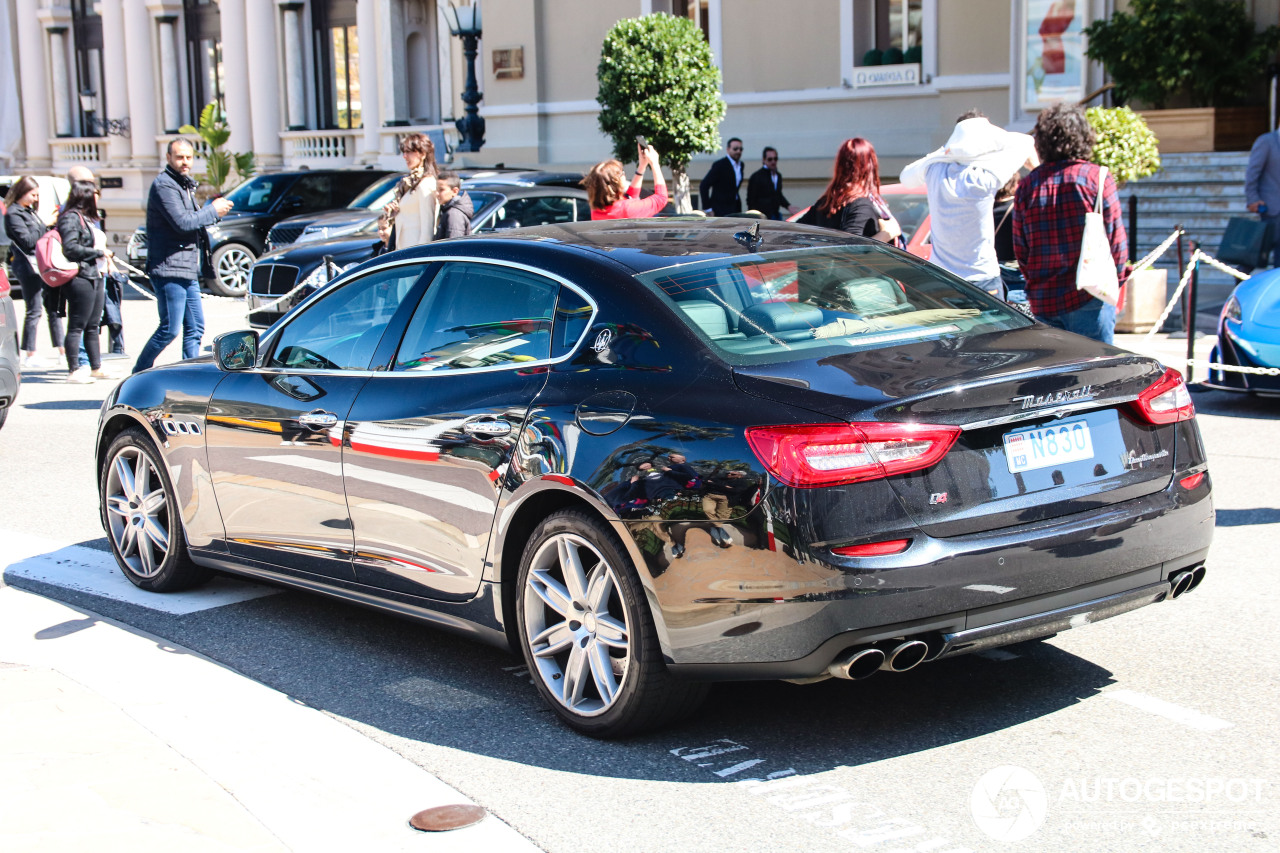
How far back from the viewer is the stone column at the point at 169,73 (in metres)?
37.7

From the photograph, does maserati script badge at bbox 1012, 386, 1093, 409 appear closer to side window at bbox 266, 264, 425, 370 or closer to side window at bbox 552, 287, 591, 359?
side window at bbox 552, 287, 591, 359

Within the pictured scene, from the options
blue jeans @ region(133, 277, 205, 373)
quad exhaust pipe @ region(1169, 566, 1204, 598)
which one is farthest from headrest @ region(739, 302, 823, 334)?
blue jeans @ region(133, 277, 205, 373)

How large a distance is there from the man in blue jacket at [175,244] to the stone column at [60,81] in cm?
3382

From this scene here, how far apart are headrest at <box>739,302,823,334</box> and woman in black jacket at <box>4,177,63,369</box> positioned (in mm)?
10526

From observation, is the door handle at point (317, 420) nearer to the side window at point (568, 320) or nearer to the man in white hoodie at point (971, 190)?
the side window at point (568, 320)

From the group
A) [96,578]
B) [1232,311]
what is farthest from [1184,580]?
[1232,311]

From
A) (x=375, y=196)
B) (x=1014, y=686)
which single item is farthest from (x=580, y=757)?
(x=375, y=196)

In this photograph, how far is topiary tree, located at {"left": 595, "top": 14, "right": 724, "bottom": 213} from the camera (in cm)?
2027

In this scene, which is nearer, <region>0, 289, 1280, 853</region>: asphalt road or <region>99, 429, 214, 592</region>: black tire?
<region>0, 289, 1280, 853</region>: asphalt road

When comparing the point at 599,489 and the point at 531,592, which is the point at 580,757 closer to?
the point at 531,592

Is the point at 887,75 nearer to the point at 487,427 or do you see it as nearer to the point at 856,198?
the point at 856,198

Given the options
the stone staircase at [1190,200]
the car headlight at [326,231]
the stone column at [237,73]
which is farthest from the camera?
the stone column at [237,73]

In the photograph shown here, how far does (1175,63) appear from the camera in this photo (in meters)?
17.4

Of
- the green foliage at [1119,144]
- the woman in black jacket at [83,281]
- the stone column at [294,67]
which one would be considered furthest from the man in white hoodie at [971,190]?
the stone column at [294,67]
